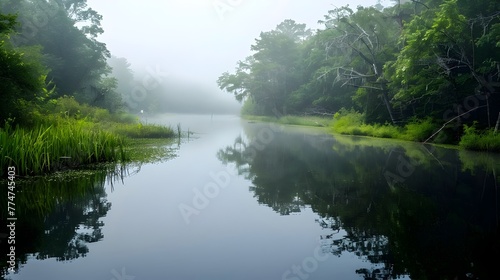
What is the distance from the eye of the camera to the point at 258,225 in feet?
17.3

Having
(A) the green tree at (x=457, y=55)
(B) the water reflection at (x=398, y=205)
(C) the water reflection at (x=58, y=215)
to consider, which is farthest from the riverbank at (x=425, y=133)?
(C) the water reflection at (x=58, y=215)

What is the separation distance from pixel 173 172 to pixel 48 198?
3791 mm

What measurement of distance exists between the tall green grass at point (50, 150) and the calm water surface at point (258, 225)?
2.91ft

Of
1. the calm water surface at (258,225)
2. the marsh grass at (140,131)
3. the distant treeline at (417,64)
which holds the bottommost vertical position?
the calm water surface at (258,225)

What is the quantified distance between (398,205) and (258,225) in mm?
2983

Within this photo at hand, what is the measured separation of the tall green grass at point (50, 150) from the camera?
290 inches

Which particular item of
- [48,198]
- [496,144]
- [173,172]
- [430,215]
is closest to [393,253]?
[430,215]

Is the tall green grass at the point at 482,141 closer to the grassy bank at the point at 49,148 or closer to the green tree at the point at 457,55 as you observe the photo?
the green tree at the point at 457,55

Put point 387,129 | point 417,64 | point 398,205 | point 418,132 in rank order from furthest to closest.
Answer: point 387,129 < point 418,132 < point 417,64 < point 398,205

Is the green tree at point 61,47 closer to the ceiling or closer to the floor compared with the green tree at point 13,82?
closer to the ceiling

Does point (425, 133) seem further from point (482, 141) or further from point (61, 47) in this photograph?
point (61, 47)

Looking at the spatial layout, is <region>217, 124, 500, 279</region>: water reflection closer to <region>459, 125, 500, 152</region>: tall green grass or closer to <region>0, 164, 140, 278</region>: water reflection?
<region>459, 125, 500, 152</region>: tall green grass

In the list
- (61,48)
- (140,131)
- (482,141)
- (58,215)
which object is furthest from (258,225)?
(61,48)

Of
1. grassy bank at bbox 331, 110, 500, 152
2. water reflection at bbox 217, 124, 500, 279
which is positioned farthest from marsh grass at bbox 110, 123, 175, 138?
grassy bank at bbox 331, 110, 500, 152
